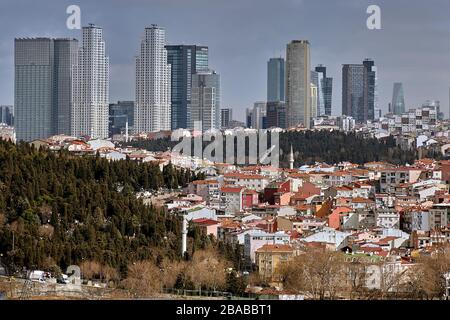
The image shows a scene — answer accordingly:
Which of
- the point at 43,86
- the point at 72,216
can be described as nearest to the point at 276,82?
the point at 43,86

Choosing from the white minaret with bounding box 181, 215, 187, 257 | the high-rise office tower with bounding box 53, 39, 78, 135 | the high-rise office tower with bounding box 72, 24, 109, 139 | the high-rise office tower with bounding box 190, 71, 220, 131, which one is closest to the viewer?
the white minaret with bounding box 181, 215, 187, 257

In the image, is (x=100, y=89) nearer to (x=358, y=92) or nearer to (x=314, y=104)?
(x=358, y=92)

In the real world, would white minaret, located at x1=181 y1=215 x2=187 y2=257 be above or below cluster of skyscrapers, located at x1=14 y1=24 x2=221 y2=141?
below

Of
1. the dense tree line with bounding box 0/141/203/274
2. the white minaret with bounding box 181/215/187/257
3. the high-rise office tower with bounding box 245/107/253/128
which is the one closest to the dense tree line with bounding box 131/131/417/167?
the high-rise office tower with bounding box 245/107/253/128

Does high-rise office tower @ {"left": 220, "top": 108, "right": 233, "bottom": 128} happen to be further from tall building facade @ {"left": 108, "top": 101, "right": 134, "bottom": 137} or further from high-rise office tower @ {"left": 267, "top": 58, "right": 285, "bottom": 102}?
tall building facade @ {"left": 108, "top": 101, "right": 134, "bottom": 137}

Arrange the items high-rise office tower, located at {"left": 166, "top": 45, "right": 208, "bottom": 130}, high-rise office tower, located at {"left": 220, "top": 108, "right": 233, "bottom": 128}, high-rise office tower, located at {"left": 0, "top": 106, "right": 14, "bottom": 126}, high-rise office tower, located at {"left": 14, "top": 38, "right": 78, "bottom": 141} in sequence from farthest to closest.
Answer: high-rise office tower, located at {"left": 220, "top": 108, "right": 233, "bottom": 128} < high-rise office tower, located at {"left": 166, "top": 45, "right": 208, "bottom": 130} < high-rise office tower, located at {"left": 0, "top": 106, "right": 14, "bottom": 126} < high-rise office tower, located at {"left": 14, "top": 38, "right": 78, "bottom": 141}

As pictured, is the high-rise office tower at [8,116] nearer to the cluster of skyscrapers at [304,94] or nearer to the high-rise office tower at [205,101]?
the high-rise office tower at [205,101]

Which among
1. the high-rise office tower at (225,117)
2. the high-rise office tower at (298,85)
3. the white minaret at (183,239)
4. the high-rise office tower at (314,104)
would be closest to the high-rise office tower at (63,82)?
the high-rise office tower at (225,117)
